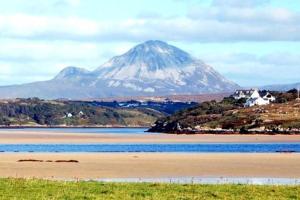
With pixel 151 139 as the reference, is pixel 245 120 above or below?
above

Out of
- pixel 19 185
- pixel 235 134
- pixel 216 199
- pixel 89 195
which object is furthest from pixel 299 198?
pixel 235 134

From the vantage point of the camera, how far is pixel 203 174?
153 ft

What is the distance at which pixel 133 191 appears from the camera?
29.8 metres

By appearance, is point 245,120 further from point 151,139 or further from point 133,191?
point 133,191

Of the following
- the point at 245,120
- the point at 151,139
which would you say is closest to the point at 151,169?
the point at 151,139

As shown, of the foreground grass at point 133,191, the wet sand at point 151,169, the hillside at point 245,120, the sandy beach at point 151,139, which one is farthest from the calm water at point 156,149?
the hillside at point 245,120

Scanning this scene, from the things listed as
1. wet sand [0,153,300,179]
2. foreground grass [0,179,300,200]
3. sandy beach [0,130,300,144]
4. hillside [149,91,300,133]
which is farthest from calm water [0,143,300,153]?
hillside [149,91,300,133]

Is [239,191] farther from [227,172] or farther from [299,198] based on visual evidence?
[227,172]

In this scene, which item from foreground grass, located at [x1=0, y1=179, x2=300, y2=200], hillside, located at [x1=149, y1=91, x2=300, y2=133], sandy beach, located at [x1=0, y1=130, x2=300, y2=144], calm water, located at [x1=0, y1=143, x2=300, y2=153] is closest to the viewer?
foreground grass, located at [x1=0, y1=179, x2=300, y2=200]

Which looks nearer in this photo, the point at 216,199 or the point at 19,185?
the point at 216,199

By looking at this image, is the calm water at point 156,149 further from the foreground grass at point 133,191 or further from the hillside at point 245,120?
the hillside at point 245,120

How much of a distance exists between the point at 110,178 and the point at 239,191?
13.7m

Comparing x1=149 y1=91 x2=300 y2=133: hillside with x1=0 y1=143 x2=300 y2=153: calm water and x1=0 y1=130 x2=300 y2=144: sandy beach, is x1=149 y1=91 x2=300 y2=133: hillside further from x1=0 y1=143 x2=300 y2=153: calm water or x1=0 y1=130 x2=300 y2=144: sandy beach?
x1=0 y1=143 x2=300 y2=153: calm water

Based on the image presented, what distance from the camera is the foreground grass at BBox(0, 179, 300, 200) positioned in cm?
2784
